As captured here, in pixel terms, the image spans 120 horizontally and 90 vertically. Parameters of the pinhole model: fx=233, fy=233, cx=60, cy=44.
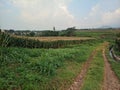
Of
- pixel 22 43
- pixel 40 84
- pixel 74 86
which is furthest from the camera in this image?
pixel 22 43

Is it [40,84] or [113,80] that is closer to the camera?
[40,84]

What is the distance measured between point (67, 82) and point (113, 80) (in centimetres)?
425

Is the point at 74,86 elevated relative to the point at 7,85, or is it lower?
lower

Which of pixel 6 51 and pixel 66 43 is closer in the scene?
pixel 6 51

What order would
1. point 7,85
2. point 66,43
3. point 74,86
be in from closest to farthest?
point 7,85
point 74,86
point 66,43

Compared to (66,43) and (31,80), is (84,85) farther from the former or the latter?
(66,43)

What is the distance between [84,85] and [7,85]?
5573 millimetres

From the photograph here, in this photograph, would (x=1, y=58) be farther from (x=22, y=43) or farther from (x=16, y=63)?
(x=22, y=43)

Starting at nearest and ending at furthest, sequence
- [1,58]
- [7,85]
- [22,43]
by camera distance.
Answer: [7,85]
[1,58]
[22,43]

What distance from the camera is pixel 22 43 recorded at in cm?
3550

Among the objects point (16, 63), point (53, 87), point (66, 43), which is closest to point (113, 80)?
point (53, 87)

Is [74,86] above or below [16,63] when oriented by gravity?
below

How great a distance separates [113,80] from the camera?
58.6 ft

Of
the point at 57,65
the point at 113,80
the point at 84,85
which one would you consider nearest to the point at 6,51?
the point at 57,65
